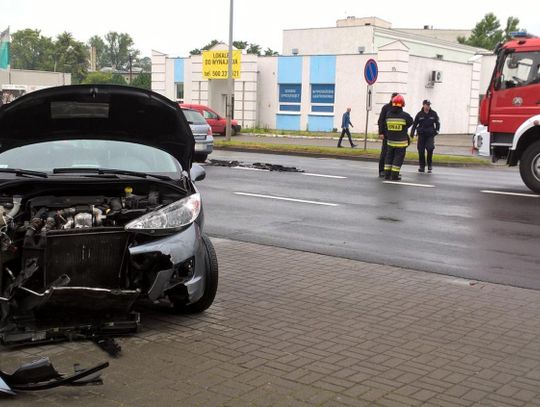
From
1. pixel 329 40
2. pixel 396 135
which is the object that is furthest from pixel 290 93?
pixel 396 135

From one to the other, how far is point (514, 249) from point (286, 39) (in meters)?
43.9

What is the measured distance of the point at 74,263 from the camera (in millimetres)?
4703

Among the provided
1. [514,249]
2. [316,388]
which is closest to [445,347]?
[316,388]

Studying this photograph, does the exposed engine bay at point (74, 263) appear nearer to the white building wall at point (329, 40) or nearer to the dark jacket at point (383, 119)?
the dark jacket at point (383, 119)

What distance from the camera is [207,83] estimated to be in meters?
44.0

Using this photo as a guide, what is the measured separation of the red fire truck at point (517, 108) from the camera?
14359mm

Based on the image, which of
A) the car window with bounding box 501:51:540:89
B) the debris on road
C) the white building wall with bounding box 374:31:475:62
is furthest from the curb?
the white building wall with bounding box 374:31:475:62

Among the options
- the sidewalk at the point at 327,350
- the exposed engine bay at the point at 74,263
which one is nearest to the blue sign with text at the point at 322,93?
the sidewalk at the point at 327,350

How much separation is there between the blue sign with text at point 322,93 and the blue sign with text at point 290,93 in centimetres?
90

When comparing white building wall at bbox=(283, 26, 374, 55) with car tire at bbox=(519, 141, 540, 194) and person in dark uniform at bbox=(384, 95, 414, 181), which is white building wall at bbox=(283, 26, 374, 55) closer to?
person in dark uniform at bbox=(384, 95, 414, 181)

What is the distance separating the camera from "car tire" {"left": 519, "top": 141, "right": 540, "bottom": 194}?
1424cm

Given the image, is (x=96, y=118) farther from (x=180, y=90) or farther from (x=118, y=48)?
(x=118, y=48)

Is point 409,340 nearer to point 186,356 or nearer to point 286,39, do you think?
point 186,356

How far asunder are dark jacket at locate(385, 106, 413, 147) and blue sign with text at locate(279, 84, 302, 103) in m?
25.6
